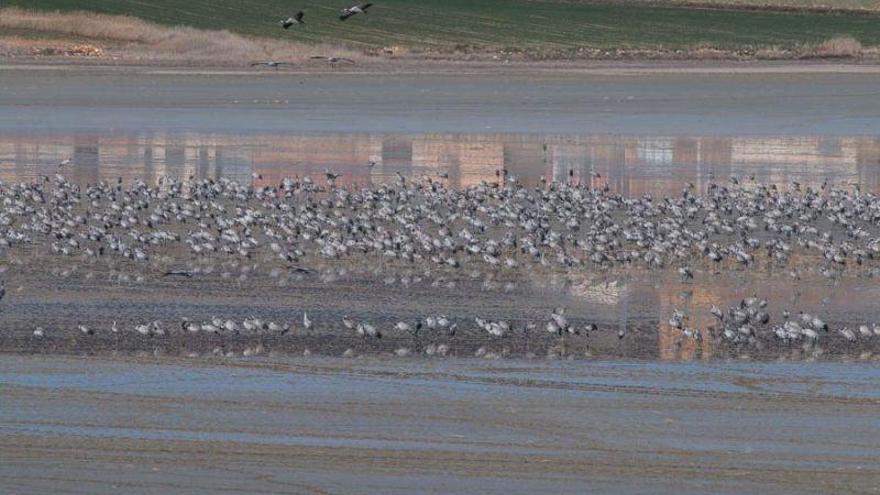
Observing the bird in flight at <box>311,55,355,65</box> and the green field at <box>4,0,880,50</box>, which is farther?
the green field at <box>4,0,880,50</box>

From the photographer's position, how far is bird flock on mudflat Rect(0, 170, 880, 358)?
12.4m

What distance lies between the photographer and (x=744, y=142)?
25906 mm

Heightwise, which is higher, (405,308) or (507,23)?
(507,23)

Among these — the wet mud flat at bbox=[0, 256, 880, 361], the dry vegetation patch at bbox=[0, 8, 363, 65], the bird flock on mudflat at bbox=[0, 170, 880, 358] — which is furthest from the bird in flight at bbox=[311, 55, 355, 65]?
the wet mud flat at bbox=[0, 256, 880, 361]

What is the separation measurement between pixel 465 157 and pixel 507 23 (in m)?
39.2

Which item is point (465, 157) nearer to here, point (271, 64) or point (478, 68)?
point (271, 64)

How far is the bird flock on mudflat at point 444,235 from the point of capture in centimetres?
1237

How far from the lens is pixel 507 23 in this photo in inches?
2452

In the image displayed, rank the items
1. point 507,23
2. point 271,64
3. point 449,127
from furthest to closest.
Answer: point 507,23 < point 271,64 < point 449,127

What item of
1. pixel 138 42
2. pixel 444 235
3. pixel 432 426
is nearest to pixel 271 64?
pixel 138 42

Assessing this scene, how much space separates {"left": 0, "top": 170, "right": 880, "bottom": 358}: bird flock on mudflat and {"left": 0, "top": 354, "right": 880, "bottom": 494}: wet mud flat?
1.13 metres

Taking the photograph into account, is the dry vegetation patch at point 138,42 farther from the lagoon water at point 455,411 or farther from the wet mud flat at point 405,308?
the lagoon water at point 455,411

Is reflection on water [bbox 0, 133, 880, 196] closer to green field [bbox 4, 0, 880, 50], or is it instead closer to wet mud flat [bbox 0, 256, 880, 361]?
wet mud flat [bbox 0, 256, 880, 361]

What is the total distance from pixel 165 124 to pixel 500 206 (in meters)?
11.9
